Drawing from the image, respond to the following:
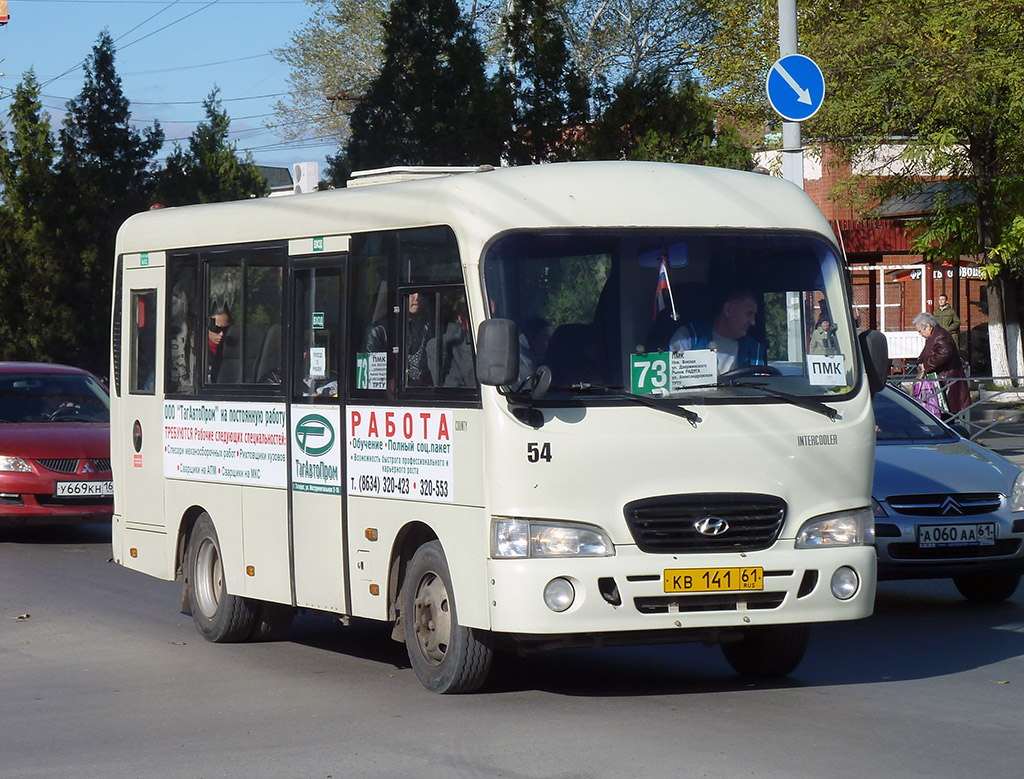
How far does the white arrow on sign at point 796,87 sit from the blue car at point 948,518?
422 cm

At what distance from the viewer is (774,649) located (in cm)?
921

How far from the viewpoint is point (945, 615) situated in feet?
38.9

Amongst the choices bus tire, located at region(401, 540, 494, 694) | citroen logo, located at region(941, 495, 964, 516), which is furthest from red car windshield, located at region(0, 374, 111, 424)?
bus tire, located at region(401, 540, 494, 694)

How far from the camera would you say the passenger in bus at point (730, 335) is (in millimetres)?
8617

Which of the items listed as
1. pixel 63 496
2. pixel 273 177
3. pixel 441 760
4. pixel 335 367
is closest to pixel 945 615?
pixel 335 367

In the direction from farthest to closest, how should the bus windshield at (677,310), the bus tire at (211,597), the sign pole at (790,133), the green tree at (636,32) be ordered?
the green tree at (636,32)
the sign pole at (790,133)
the bus tire at (211,597)
the bus windshield at (677,310)

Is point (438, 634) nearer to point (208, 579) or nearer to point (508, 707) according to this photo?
point (508, 707)

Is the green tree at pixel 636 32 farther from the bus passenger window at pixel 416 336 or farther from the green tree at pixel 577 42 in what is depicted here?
the bus passenger window at pixel 416 336

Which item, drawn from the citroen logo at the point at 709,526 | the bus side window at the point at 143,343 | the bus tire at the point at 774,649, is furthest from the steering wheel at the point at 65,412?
the citroen logo at the point at 709,526

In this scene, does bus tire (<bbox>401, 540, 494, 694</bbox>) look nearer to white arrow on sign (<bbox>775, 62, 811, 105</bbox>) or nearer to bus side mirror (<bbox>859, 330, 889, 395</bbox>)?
bus side mirror (<bbox>859, 330, 889, 395</bbox>)

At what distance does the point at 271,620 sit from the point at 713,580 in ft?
12.1

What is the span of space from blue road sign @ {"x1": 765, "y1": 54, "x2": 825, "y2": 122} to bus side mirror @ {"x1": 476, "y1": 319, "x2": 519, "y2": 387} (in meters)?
7.72

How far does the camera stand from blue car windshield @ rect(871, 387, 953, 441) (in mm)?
13125

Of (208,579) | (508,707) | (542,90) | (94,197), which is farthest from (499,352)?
(94,197)
